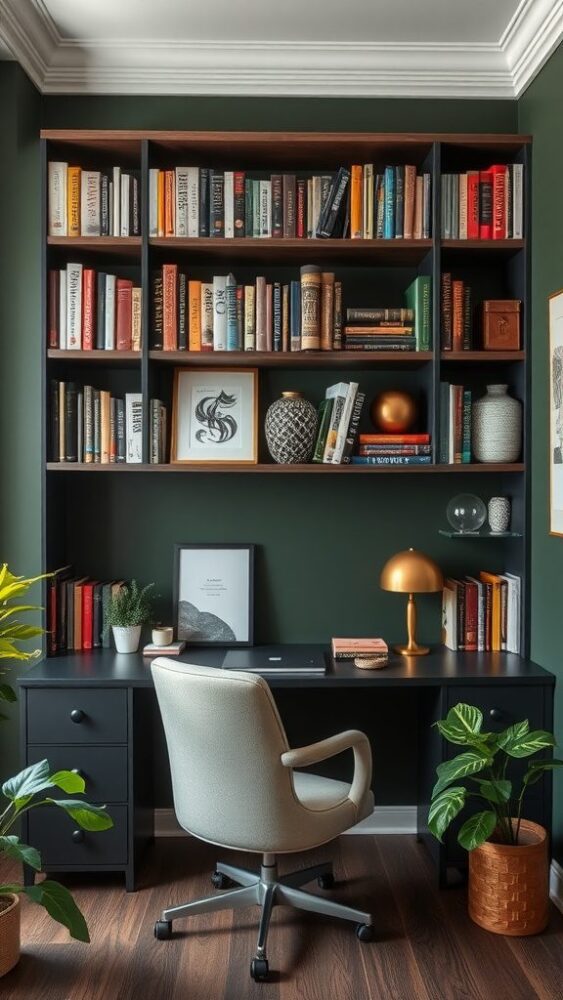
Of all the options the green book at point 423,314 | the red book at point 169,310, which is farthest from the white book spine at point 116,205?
the green book at point 423,314

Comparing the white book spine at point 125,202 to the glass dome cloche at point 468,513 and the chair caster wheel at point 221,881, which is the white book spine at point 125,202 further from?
the chair caster wheel at point 221,881

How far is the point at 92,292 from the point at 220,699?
1.52 meters

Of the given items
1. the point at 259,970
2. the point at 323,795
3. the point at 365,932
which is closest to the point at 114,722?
the point at 323,795

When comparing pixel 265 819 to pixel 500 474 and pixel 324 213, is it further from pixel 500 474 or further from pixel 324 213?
pixel 324 213

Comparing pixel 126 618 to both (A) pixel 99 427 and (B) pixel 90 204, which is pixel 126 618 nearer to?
(A) pixel 99 427

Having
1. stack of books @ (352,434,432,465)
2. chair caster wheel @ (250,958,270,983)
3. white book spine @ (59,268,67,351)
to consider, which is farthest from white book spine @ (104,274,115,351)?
chair caster wheel @ (250,958,270,983)

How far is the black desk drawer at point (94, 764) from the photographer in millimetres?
2664

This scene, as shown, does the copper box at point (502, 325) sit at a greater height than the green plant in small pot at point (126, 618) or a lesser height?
greater

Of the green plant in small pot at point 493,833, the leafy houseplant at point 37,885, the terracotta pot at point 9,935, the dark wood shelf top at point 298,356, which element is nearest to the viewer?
the leafy houseplant at point 37,885

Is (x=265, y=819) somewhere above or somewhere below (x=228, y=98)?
below

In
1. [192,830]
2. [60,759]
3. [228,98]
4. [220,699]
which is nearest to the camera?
[220,699]

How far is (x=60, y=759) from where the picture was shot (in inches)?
105

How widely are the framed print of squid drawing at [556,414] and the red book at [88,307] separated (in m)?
1.55

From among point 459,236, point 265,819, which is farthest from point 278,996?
point 459,236
